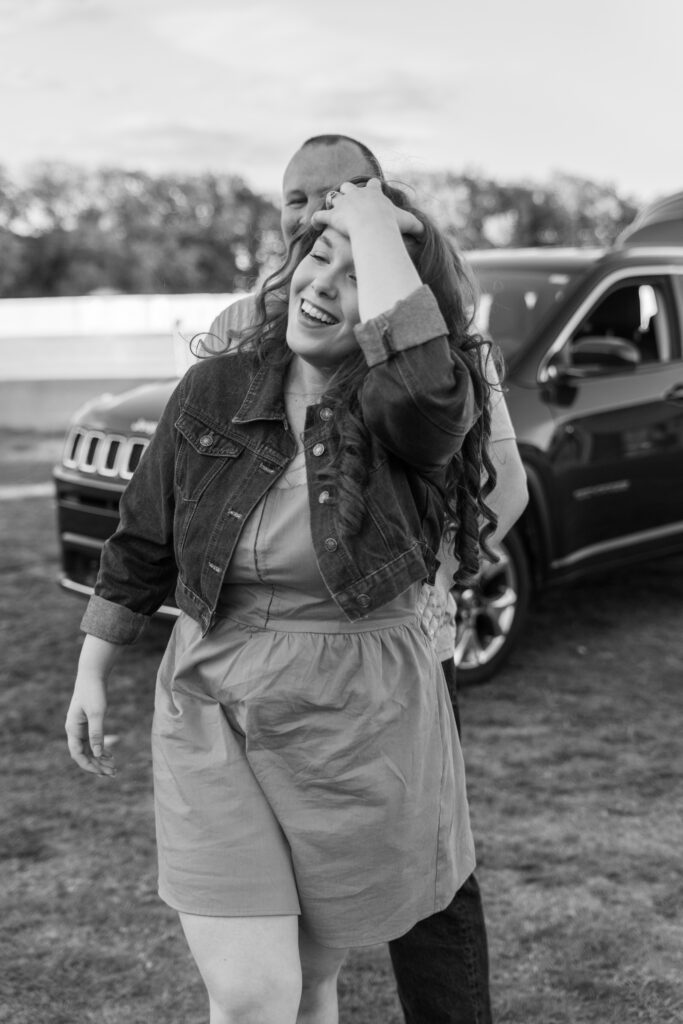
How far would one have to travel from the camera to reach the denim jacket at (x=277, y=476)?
1.92 m

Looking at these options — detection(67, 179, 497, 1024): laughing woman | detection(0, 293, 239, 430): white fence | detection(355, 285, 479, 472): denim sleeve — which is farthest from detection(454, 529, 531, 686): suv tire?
detection(0, 293, 239, 430): white fence

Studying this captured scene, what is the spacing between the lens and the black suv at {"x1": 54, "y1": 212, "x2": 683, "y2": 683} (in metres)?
5.44

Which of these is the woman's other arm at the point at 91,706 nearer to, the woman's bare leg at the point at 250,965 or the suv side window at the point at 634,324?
the woman's bare leg at the point at 250,965

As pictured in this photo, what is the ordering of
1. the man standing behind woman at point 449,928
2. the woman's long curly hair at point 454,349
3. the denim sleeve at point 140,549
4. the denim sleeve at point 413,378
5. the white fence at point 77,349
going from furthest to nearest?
the white fence at point 77,349
the man standing behind woman at point 449,928
the denim sleeve at point 140,549
the woman's long curly hair at point 454,349
the denim sleeve at point 413,378

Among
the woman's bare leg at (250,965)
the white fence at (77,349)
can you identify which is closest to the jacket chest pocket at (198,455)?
the woman's bare leg at (250,965)

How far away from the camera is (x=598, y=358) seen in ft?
19.1

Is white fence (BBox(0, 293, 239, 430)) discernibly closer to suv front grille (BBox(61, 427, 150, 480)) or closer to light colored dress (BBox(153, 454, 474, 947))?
suv front grille (BBox(61, 427, 150, 480))

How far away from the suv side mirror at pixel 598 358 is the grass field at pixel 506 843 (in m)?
1.29

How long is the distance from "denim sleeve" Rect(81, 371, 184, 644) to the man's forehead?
112cm

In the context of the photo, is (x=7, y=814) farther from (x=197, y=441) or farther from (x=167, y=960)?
(x=197, y=441)

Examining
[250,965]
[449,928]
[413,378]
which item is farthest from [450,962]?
[413,378]

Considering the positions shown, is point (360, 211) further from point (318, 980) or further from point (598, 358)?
point (598, 358)

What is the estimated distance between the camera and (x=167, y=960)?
3326mm

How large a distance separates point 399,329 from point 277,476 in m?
0.32
